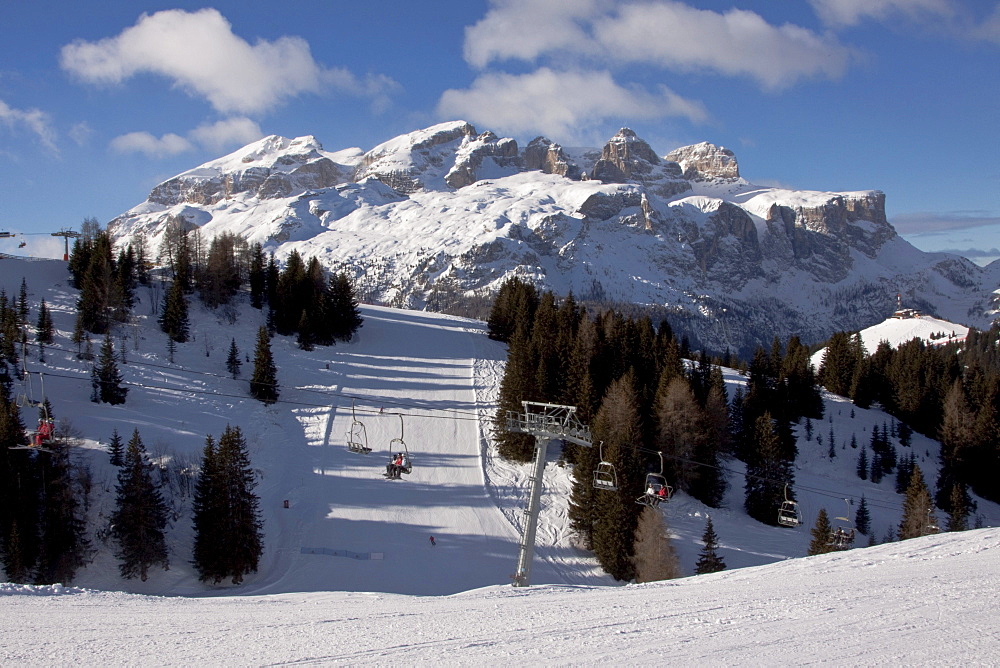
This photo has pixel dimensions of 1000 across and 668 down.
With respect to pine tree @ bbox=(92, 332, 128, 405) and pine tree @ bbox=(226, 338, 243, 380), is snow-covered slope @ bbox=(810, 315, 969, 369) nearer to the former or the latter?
pine tree @ bbox=(226, 338, 243, 380)

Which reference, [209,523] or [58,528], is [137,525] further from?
[58,528]

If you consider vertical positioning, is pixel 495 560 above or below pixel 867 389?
below

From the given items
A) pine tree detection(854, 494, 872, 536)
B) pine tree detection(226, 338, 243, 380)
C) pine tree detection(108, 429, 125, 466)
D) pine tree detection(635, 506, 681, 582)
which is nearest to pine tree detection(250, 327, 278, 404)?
pine tree detection(226, 338, 243, 380)

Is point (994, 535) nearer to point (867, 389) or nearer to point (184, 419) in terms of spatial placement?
point (184, 419)

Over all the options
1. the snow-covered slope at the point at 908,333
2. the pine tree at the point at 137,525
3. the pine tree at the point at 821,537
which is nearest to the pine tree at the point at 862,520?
the pine tree at the point at 821,537

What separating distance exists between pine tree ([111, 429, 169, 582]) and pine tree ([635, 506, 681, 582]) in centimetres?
2406

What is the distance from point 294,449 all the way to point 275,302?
28.7 meters

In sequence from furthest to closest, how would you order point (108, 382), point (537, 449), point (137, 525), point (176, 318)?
point (176, 318) < point (108, 382) < point (137, 525) < point (537, 449)

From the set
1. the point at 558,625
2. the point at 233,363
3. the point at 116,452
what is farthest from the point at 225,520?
the point at 558,625

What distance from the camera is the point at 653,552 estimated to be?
34.3m

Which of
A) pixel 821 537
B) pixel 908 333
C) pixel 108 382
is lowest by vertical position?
pixel 821 537

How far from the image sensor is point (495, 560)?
39688 millimetres

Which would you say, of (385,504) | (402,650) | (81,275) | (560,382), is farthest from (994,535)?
(81,275)

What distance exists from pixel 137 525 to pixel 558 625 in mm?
30568
